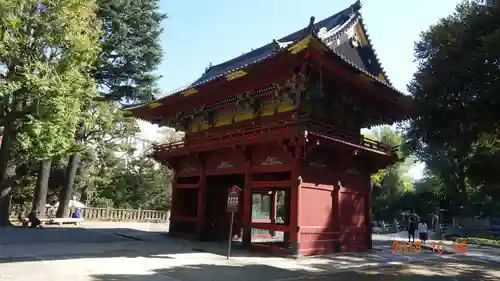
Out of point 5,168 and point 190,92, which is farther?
point 5,168

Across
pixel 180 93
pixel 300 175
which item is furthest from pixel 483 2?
pixel 180 93

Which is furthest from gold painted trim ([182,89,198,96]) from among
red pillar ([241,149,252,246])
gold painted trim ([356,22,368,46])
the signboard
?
gold painted trim ([356,22,368,46])

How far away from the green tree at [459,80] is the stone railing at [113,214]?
23.8 metres

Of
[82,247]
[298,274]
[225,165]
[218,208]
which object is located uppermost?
[225,165]

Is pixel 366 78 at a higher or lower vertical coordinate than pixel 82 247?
higher

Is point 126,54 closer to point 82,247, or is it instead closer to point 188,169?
point 188,169

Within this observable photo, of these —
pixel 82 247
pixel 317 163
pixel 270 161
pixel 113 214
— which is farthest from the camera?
pixel 113 214

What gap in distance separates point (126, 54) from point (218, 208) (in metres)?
13.5

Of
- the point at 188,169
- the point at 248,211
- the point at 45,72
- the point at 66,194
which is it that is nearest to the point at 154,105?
the point at 188,169

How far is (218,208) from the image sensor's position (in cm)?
1991

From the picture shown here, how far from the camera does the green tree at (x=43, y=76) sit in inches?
666

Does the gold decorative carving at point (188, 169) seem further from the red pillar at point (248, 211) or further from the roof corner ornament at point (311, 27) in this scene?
the roof corner ornament at point (311, 27)

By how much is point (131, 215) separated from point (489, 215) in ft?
114

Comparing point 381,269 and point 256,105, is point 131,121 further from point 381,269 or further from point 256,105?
point 381,269
